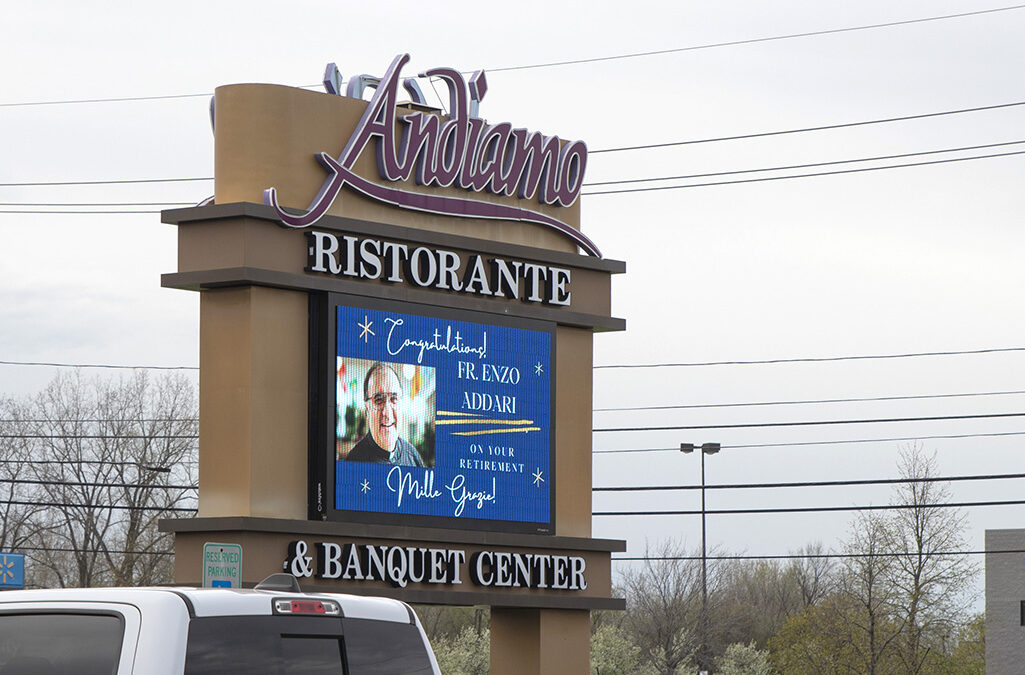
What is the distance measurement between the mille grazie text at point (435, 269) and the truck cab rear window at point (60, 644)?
1642 centimetres

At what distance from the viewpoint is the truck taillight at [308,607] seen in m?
6.58

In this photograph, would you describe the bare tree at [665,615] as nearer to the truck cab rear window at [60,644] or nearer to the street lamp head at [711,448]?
the street lamp head at [711,448]

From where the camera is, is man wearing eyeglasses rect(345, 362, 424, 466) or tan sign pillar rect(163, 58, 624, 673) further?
man wearing eyeglasses rect(345, 362, 424, 466)

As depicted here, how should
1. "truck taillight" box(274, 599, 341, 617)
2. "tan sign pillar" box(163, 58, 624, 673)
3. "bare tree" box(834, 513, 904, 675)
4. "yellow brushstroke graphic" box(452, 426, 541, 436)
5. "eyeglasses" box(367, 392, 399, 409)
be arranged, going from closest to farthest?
"truck taillight" box(274, 599, 341, 617)
"tan sign pillar" box(163, 58, 624, 673)
"eyeglasses" box(367, 392, 399, 409)
"yellow brushstroke graphic" box(452, 426, 541, 436)
"bare tree" box(834, 513, 904, 675)

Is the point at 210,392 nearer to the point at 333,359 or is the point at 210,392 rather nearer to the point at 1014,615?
the point at 333,359

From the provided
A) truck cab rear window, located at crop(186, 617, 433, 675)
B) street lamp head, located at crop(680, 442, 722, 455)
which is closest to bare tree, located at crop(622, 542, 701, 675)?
street lamp head, located at crop(680, 442, 722, 455)

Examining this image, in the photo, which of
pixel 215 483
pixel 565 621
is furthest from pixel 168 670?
pixel 565 621

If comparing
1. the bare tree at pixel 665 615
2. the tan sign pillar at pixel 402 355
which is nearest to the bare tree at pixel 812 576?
the bare tree at pixel 665 615

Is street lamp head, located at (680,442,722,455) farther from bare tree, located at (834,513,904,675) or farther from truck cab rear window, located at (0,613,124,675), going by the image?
truck cab rear window, located at (0,613,124,675)

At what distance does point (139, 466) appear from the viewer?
50344mm

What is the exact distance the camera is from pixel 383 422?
23.2 m

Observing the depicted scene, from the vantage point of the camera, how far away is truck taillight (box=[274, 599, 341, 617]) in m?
6.58

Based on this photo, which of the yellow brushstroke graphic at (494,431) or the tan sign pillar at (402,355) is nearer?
the tan sign pillar at (402,355)

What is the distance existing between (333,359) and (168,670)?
1680 centimetres
